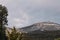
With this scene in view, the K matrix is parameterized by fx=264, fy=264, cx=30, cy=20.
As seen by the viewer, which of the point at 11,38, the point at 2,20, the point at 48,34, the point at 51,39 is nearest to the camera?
the point at 11,38

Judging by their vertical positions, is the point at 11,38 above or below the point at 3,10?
below

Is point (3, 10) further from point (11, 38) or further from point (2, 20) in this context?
point (11, 38)

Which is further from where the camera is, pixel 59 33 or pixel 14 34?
pixel 59 33

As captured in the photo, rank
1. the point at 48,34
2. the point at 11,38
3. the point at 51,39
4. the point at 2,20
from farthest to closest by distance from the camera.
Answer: the point at 2,20 → the point at 48,34 → the point at 51,39 → the point at 11,38

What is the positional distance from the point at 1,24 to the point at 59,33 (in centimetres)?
1179

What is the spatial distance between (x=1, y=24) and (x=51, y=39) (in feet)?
37.9

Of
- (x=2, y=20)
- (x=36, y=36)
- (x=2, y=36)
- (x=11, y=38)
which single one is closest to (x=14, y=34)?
(x=11, y=38)

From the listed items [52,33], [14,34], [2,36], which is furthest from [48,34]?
[14,34]

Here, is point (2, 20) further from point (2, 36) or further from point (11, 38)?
point (11, 38)

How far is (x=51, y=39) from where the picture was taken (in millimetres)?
47438

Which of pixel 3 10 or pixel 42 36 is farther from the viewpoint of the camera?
pixel 3 10

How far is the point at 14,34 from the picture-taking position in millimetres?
31766

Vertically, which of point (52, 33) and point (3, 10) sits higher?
point (3, 10)

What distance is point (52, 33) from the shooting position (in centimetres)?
5097
